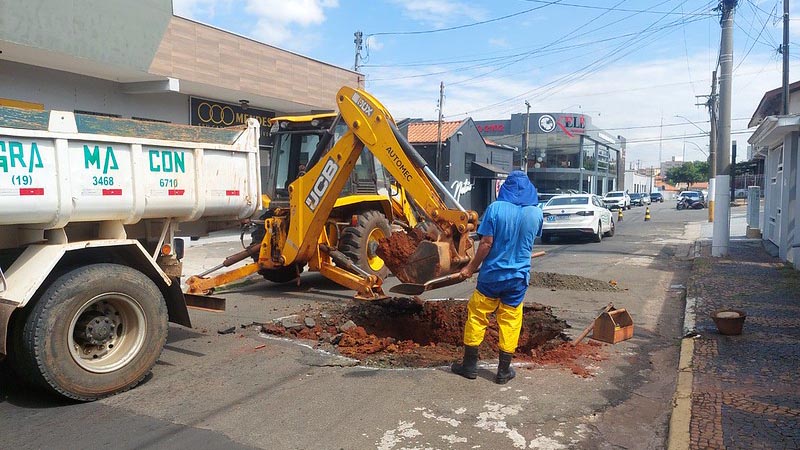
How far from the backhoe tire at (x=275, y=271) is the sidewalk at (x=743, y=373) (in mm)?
6136

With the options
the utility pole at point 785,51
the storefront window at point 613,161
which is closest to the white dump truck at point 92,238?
the utility pole at point 785,51

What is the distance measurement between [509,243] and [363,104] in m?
3.62

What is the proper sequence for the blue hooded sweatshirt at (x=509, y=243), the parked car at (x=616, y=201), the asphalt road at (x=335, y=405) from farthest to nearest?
the parked car at (x=616, y=201) → the blue hooded sweatshirt at (x=509, y=243) → the asphalt road at (x=335, y=405)

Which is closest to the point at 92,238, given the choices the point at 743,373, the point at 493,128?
the point at 743,373

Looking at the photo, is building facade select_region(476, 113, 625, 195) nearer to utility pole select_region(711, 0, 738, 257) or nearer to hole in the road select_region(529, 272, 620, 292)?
utility pole select_region(711, 0, 738, 257)

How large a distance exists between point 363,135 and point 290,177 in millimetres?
2597

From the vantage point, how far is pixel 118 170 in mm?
5180

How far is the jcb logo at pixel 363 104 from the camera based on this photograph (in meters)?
8.11

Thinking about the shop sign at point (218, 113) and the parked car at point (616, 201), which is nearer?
the shop sign at point (218, 113)

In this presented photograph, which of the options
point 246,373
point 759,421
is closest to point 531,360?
point 759,421

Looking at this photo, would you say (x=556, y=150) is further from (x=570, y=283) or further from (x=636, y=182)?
(x=570, y=283)

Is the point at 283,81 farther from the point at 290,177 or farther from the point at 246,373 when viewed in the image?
the point at 246,373

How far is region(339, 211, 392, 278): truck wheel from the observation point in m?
9.52

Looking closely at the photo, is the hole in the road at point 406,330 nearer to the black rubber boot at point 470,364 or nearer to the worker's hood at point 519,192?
the black rubber boot at point 470,364
